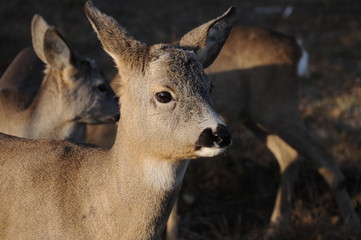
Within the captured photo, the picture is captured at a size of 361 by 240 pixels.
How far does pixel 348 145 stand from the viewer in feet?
26.0

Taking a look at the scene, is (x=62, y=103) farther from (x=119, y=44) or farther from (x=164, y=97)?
(x=164, y=97)

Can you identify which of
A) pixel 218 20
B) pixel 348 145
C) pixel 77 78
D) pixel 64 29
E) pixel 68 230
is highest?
pixel 218 20

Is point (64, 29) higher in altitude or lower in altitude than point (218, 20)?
lower

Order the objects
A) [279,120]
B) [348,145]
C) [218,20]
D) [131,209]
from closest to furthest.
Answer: [131,209] → [218,20] → [279,120] → [348,145]

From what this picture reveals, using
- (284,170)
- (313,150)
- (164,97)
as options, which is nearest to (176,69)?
(164,97)

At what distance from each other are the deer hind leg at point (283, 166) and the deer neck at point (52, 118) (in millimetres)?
1998

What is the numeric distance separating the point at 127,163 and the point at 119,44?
663 millimetres

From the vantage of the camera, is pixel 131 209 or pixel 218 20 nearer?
pixel 131 209

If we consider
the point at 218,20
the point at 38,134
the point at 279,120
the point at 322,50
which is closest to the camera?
the point at 218,20

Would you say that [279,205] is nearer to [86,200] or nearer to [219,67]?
[219,67]

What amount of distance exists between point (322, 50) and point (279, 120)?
4829 mm

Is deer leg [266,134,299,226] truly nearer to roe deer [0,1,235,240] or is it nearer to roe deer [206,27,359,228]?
roe deer [206,27,359,228]

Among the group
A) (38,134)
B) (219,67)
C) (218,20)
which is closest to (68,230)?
(218,20)

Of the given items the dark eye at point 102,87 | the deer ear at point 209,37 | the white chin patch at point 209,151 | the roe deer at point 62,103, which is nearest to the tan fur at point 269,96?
the dark eye at point 102,87
